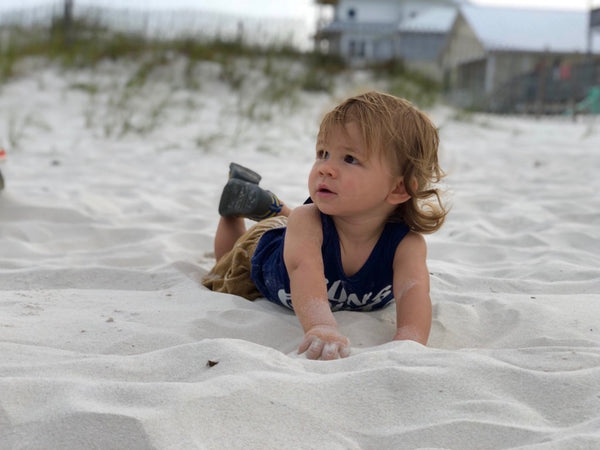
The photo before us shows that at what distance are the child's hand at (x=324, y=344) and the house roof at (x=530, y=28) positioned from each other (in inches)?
941

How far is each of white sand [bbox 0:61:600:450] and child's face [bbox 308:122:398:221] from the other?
0.37 m

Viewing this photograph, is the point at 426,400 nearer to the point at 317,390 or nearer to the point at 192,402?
the point at 317,390

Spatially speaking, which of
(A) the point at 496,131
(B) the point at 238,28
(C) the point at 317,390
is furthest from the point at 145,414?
(B) the point at 238,28

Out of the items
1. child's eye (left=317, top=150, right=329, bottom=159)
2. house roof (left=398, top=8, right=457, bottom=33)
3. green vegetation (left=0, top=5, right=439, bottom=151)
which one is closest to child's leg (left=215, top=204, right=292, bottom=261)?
child's eye (left=317, top=150, right=329, bottom=159)

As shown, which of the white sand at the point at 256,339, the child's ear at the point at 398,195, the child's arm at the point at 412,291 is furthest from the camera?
the child's ear at the point at 398,195

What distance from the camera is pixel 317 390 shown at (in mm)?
1477

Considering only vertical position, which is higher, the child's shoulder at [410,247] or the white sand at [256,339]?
the child's shoulder at [410,247]

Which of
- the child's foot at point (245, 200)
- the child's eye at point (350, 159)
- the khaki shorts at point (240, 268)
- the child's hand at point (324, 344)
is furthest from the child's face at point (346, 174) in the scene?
the child's foot at point (245, 200)

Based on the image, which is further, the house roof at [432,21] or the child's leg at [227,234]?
the house roof at [432,21]

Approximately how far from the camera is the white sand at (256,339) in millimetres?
1347

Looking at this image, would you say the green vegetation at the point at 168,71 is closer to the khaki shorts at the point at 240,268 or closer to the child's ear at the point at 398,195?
the khaki shorts at the point at 240,268

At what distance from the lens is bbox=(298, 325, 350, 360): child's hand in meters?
1.77

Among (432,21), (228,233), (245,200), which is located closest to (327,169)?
(245,200)

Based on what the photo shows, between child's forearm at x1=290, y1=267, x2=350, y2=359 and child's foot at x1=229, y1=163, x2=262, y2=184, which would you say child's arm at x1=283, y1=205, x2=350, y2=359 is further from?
child's foot at x1=229, y1=163, x2=262, y2=184
